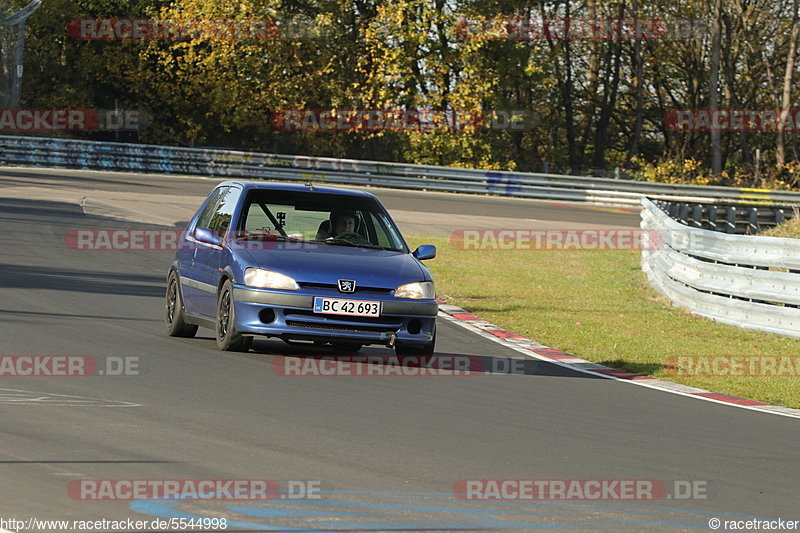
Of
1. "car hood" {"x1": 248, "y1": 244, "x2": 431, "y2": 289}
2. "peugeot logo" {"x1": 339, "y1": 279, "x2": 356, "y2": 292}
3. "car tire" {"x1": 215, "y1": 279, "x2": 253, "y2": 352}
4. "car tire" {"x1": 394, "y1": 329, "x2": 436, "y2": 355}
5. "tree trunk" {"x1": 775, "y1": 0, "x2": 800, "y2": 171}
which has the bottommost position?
"car tire" {"x1": 394, "y1": 329, "x2": 436, "y2": 355}

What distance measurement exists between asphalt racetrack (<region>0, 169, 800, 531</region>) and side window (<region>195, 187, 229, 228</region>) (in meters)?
1.15

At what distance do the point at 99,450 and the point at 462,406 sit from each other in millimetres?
3156

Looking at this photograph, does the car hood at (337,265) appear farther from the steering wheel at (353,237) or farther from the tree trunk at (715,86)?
the tree trunk at (715,86)

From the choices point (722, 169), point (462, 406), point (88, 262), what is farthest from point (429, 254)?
point (722, 169)

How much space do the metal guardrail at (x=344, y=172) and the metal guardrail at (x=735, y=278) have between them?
20148 mm

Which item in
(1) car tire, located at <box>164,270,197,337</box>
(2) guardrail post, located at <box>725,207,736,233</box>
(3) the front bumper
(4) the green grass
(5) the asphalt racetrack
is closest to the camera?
(5) the asphalt racetrack

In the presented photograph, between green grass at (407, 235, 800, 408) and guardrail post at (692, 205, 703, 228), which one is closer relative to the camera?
green grass at (407, 235, 800, 408)

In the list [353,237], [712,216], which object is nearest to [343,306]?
[353,237]

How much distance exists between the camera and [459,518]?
5730 mm

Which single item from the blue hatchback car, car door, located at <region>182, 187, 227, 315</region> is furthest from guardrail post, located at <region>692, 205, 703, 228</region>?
car door, located at <region>182, 187, 227, 315</region>

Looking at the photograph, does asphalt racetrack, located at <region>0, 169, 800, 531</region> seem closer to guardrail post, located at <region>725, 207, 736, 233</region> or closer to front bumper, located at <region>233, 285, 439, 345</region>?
front bumper, located at <region>233, 285, 439, 345</region>

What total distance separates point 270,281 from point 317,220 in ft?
5.00

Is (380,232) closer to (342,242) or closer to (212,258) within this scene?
(342,242)

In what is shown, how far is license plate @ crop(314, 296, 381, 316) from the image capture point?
1047 cm
